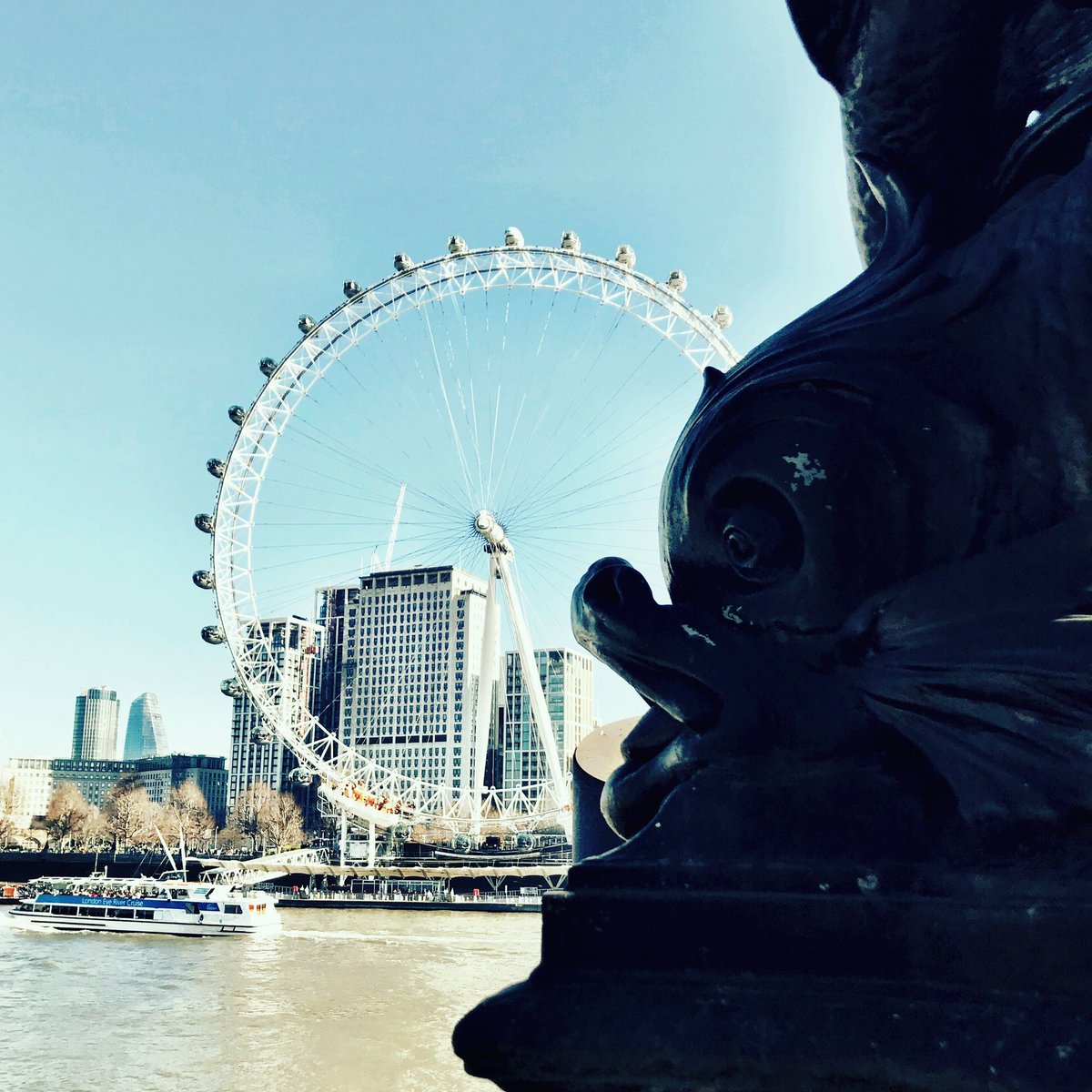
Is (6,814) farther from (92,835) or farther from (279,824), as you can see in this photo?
(279,824)

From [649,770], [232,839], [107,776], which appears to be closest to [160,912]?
[649,770]

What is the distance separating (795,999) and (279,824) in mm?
66880

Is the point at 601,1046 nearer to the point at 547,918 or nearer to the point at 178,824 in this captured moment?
the point at 547,918

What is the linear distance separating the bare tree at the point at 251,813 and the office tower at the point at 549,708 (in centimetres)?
1520

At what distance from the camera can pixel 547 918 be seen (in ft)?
7.04

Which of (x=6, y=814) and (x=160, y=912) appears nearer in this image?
(x=160, y=912)

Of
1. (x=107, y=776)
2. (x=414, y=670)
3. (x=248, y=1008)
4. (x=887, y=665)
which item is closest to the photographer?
(x=887, y=665)

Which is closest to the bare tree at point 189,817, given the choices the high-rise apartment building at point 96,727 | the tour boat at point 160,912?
the tour boat at point 160,912

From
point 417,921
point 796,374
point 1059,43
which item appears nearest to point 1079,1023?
point 796,374

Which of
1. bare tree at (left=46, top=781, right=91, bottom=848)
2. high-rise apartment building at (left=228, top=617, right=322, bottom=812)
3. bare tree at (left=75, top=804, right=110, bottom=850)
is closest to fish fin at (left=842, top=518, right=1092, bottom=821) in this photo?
high-rise apartment building at (left=228, top=617, right=322, bottom=812)

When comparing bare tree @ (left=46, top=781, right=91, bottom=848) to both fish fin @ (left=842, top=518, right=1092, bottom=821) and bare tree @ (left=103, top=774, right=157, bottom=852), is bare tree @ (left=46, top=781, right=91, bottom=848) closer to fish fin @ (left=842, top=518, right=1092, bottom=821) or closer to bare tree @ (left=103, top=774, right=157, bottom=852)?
bare tree @ (left=103, top=774, right=157, bottom=852)

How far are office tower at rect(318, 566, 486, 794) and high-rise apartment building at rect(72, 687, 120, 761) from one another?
12353 centimetres

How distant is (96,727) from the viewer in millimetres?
186000

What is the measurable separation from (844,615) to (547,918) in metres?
0.86
